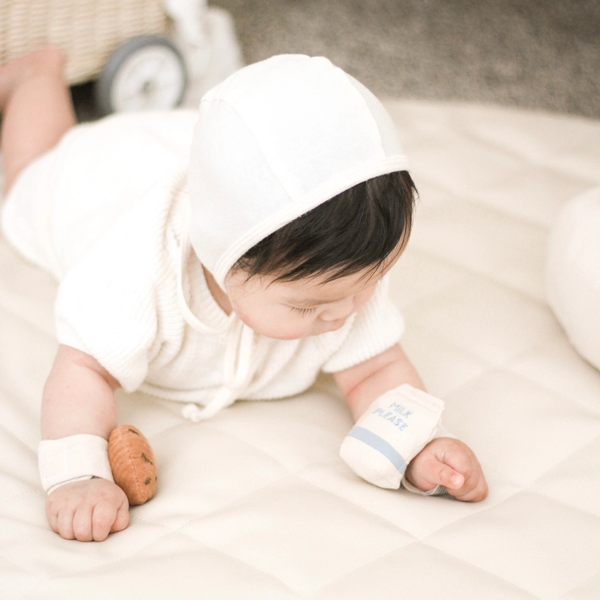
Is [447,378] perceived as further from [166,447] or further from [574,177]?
[574,177]

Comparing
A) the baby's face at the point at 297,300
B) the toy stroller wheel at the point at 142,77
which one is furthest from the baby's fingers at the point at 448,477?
the toy stroller wheel at the point at 142,77

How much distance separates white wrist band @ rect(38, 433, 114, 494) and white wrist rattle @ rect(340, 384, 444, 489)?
225 millimetres

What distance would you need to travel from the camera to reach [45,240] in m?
1.05

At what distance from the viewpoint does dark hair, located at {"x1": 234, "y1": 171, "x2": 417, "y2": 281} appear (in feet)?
2.01

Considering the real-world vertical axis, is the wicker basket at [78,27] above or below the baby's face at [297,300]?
above

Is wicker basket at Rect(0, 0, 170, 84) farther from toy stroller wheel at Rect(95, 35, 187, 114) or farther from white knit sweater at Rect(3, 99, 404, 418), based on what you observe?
white knit sweater at Rect(3, 99, 404, 418)

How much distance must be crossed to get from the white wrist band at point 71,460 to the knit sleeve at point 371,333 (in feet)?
0.92

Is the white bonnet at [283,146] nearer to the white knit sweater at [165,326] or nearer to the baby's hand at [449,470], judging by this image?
the white knit sweater at [165,326]

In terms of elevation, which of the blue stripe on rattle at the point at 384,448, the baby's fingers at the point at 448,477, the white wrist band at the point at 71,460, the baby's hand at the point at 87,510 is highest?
the white wrist band at the point at 71,460

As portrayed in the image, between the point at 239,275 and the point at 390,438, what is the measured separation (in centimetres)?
21

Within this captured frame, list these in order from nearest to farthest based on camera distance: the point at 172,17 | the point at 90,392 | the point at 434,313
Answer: the point at 90,392 → the point at 434,313 → the point at 172,17

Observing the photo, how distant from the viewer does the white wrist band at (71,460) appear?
0.70m

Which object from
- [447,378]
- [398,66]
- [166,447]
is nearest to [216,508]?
[166,447]

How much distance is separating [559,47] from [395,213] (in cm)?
148
